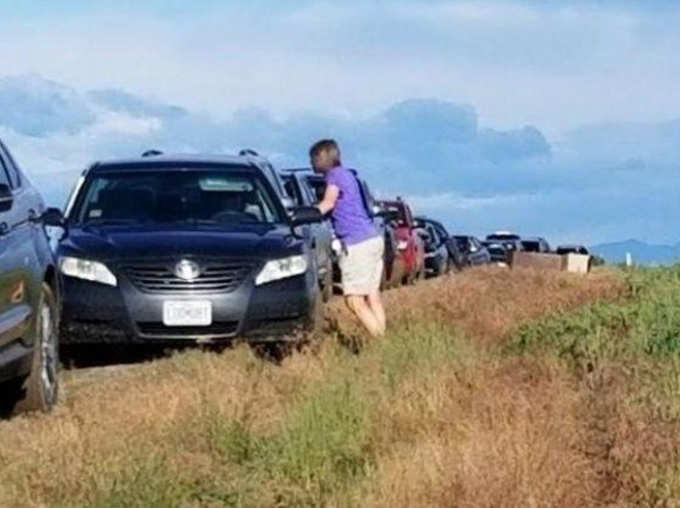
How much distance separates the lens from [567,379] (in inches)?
434

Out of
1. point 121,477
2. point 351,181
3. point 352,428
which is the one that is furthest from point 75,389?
point 121,477

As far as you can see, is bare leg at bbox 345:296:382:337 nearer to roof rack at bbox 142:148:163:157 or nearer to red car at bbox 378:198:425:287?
roof rack at bbox 142:148:163:157

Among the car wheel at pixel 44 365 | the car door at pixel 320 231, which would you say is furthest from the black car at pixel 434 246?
the car wheel at pixel 44 365

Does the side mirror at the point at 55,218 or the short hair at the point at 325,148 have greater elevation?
the short hair at the point at 325,148

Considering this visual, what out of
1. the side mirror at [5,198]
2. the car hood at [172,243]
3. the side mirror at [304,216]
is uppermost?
the side mirror at [5,198]

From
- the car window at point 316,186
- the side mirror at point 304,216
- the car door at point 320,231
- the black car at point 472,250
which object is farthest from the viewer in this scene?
the black car at point 472,250

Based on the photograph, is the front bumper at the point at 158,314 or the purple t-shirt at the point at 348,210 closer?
the front bumper at the point at 158,314

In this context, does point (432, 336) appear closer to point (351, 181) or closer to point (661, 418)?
point (351, 181)

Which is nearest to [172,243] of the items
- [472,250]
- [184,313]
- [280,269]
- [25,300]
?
[184,313]

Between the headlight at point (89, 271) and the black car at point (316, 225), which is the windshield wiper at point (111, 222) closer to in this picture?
the headlight at point (89, 271)

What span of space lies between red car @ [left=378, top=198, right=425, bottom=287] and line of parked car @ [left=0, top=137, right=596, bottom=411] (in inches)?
529

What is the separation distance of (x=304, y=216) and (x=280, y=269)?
89 cm

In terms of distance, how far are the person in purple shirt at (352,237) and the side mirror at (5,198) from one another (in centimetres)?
431

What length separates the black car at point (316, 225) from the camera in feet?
73.8
